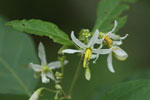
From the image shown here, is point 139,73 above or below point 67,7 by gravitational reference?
below

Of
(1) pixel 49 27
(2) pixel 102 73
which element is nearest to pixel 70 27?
(2) pixel 102 73

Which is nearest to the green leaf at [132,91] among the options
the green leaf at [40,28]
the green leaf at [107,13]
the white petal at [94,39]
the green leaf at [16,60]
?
the white petal at [94,39]

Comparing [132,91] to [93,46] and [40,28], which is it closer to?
[93,46]

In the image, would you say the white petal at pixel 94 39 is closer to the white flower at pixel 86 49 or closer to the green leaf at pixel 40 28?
the white flower at pixel 86 49

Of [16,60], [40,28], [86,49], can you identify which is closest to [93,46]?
[86,49]

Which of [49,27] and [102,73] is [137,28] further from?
[49,27]

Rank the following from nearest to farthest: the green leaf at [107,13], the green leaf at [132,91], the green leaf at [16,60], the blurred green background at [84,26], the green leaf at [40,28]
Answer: the green leaf at [132,91], the green leaf at [40,28], the green leaf at [107,13], the green leaf at [16,60], the blurred green background at [84,26]
